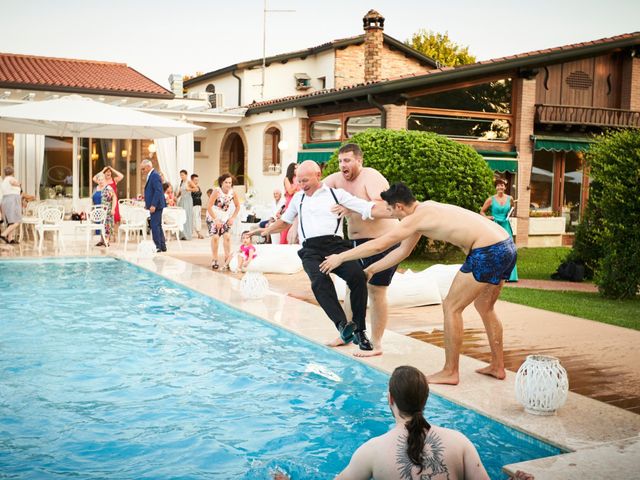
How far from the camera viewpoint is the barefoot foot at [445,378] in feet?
18.2

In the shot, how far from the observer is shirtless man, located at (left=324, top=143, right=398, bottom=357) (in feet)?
21.6

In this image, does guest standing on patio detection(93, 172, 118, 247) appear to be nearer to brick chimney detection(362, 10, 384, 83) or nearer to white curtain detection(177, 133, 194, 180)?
white curtain detection(177, 133, 194, 180)

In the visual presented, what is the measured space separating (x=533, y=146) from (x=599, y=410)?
16.2 m

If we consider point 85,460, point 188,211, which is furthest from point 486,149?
point 85,460

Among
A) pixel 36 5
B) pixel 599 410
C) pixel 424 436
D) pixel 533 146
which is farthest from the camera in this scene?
pixel 36 5

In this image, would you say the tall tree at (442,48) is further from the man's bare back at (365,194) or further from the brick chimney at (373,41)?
the man's bare back at (365,194)

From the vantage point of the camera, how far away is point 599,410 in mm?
4965

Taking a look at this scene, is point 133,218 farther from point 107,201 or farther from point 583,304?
point 583,304

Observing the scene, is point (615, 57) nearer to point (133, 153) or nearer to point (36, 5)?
point (133, 153)

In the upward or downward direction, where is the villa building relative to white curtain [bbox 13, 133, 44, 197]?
upward

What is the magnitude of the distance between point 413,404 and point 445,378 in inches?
108

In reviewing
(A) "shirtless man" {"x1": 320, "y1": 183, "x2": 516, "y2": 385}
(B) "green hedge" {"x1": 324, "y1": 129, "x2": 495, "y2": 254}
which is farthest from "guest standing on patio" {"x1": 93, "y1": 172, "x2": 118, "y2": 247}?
(A) "shirtless man" {"x1": 320, "y1": 183, "x2": 516, "y2": 385}

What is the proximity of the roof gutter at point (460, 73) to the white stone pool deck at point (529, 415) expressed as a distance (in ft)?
34.0

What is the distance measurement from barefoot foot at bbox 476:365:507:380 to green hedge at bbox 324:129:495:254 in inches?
347
